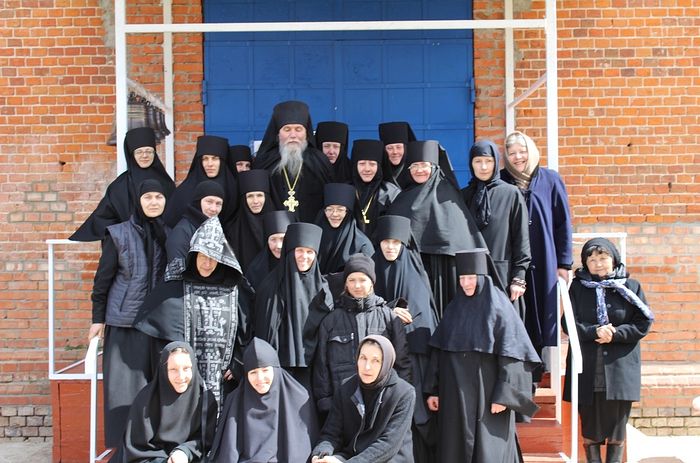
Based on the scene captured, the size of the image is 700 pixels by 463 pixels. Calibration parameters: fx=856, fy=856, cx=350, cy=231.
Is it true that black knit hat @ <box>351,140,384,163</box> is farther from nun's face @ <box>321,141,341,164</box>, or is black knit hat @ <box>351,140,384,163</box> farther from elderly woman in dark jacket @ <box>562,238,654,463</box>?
elderly woman in dark jacket @ <box>562,238,654,463</box>

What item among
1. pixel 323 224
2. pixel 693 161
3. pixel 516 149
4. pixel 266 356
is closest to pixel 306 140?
pixel 323 224

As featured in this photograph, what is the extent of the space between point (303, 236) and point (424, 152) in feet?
3.49

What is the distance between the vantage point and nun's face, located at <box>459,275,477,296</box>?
4.85m

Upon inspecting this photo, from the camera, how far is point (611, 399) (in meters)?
5.56

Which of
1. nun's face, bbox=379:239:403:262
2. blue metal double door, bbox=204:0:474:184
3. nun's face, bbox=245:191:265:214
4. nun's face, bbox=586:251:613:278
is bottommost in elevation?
nun's face, bbox=586:251:613:278

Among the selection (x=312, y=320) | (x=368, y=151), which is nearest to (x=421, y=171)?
(x=368, y=151)

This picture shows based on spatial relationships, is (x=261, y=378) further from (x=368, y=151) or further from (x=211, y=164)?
(x=368, y=151)

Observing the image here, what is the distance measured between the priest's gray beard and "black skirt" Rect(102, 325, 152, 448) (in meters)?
1.53

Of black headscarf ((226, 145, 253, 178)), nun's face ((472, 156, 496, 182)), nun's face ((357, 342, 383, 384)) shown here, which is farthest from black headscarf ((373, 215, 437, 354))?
black headscarf ((226, 145, 253, 178))

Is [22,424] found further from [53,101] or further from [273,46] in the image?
[273,46]

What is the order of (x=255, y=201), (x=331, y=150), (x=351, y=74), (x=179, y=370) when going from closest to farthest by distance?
(x=179, y=370)
(x=255, y=201)
(x=331, y=150)
(x=351, y=74)

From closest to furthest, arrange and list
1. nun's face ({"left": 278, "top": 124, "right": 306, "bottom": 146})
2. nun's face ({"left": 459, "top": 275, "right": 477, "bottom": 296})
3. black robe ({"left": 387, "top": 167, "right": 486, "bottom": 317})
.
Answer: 1. nun's face ({"left": 459, "top": 275, "right": 477, "bottom": 296})
2. black robe ({"left": 387, "top": 167, "right": 486, "bottom": 317})
3. nun's face ({"left": 278, "top": 124, "right": 306, "bottom": 146})

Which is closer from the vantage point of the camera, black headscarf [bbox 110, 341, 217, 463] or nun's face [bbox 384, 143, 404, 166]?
black headscarf [bbox 110, 341, 217, 463]

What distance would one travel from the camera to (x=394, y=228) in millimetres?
5039
